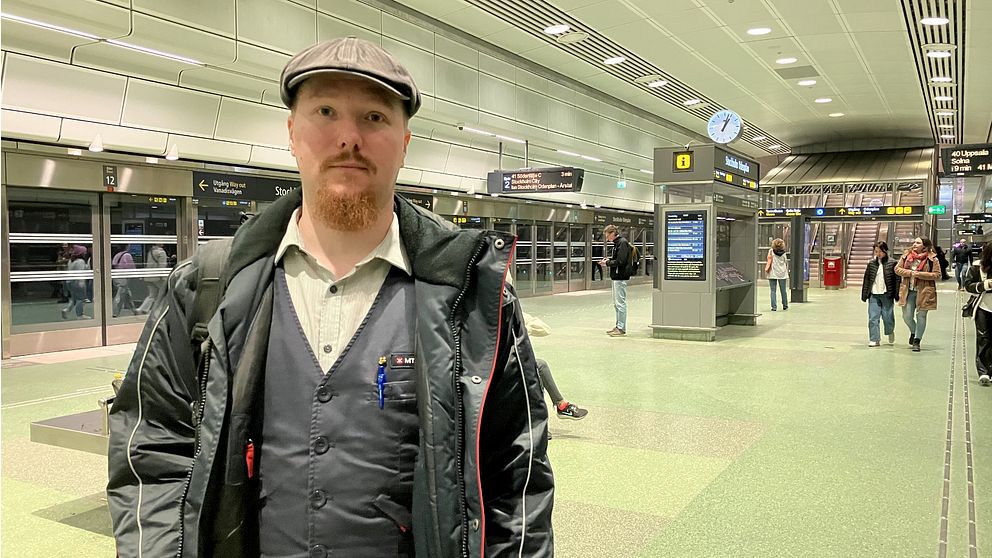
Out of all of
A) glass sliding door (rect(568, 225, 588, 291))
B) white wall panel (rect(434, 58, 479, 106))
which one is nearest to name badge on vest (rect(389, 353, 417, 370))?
white wall panel (rect(434, 58, 479, 106))

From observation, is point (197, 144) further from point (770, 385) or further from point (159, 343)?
point (159, 343)

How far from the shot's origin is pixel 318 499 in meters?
1.40

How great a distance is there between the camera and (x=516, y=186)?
1598 cm

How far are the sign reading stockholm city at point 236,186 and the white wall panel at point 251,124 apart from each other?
0.62 m

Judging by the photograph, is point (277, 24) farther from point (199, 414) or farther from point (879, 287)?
point (199, 414)

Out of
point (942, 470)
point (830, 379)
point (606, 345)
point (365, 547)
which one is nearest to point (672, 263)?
point (606, 345)

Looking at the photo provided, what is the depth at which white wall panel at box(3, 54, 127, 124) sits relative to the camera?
862cm

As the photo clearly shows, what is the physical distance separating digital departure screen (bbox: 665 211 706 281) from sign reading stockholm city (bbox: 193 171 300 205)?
5777 millimetres

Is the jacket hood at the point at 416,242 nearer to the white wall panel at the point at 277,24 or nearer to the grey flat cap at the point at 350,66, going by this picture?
the grey flat cap at the point at 350,66

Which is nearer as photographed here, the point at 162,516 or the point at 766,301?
the point at 162,516

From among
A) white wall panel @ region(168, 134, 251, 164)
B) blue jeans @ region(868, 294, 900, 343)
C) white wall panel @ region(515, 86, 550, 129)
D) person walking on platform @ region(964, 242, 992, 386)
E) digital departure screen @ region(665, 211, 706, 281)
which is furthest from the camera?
white wall panel @ region(515, 86, 550, 129)

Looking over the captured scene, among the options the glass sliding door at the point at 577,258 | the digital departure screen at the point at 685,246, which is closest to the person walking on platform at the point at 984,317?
the digital departure screen at the point at 685,246

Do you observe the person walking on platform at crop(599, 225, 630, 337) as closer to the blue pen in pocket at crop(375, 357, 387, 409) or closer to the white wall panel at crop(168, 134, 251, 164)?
the white wall panel at crop(168, 134, 251, 164)

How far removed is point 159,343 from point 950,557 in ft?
11.8
